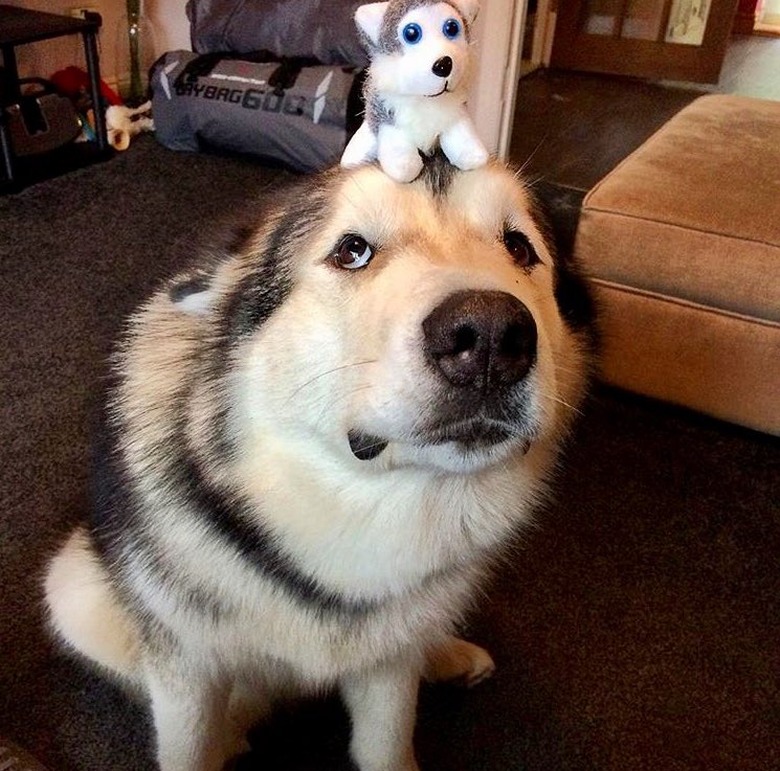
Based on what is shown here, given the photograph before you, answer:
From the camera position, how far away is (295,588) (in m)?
1.11

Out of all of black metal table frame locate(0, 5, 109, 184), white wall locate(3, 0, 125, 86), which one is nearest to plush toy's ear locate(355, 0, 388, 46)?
black metal table frame locate(0, 5, 109, 184)

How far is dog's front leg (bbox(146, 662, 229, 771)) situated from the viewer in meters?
1.18

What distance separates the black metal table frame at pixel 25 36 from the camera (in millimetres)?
3164

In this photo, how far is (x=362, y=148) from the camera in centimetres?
105

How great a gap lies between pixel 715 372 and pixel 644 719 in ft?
3.18

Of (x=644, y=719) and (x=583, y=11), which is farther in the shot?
(x=583, y=11)

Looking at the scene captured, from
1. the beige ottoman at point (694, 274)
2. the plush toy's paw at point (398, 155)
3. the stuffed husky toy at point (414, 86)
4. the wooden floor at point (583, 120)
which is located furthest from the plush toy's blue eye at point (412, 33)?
the wooden floor at point (583, 120)

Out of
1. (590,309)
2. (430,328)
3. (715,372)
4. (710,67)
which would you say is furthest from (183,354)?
(710,67)

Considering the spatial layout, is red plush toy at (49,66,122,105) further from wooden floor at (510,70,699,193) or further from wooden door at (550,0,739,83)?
wooden door at (550,0,739,83)

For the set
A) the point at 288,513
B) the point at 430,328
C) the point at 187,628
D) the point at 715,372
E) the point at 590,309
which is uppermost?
the point at 430,328

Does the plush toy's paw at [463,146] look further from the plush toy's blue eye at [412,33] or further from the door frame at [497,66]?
the door frame at [497,66]

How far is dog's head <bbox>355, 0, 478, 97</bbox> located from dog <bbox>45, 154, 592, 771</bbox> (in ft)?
0.42

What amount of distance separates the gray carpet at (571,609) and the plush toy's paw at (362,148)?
0.34 meters

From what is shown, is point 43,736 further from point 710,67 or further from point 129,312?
point 710,67
